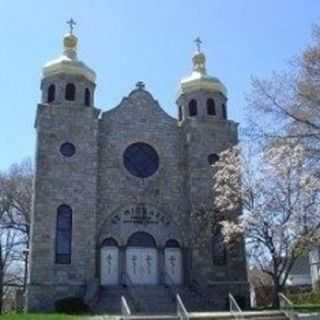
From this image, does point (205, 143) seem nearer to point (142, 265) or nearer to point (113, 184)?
point (113, 184)

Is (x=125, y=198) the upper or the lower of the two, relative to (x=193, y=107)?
lower

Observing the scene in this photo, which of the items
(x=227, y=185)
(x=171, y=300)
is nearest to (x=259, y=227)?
(x=227, y=185)

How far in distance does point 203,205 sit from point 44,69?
11111 millimetres

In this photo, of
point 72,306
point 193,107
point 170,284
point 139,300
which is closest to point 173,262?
point 170,284

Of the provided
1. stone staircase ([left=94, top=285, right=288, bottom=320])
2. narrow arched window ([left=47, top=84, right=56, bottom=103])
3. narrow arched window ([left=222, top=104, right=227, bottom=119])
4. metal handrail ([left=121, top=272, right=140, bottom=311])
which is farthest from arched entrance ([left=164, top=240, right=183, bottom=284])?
narrow arched window ([left=47, top=84, right=56, bottom=103])

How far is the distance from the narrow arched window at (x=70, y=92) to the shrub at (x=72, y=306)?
34.5 ft

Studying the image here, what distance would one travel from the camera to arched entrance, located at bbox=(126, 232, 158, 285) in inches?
1096

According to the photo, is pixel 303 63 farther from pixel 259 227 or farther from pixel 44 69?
pixel 44 69

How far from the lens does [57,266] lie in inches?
1032

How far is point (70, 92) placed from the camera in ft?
97.6

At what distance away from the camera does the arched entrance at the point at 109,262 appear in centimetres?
2741

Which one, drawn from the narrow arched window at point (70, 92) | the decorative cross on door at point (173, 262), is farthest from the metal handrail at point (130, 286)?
the narrow arched window at point (70, 92)

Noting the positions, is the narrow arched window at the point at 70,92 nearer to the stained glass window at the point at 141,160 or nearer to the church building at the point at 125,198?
the church building at the point at 125,198

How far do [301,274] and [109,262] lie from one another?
30105mm
